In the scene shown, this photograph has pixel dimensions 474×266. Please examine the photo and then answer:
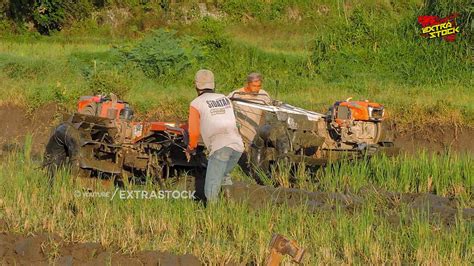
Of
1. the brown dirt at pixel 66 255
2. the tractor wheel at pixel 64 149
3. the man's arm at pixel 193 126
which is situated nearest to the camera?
the brown dirt at pixel 66 255

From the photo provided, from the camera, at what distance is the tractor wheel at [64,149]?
1040cm

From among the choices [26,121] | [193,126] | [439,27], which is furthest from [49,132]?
[439,27]

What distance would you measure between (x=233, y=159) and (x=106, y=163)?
213 cm

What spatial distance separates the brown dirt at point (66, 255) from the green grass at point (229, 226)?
0.66 feet

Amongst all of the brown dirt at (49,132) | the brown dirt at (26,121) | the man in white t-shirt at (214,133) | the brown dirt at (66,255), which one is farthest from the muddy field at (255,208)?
the brown dirt at (26,121)

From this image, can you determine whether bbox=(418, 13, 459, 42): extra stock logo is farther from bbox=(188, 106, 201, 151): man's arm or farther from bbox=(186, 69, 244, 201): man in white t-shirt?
bbox=(188, 106, 201, 151): man's arm

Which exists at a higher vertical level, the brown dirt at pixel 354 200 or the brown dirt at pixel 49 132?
the brown dirt at pixel 49 132

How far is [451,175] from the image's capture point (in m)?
10.2

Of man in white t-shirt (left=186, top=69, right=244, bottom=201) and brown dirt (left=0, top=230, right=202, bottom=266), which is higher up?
man in white t-shirt (left=186, top=69, right=244, bottom=201)

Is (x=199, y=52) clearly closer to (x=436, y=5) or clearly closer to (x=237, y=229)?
(x=436, y=5)

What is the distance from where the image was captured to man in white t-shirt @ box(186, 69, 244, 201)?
28.8ft

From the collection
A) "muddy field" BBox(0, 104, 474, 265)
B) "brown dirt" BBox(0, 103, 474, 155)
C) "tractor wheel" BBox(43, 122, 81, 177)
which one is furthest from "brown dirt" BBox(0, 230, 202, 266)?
"brown dirt" BBox(0, 103, 474, 155)

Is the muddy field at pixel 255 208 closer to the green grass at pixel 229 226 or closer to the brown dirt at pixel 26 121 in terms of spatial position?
the green grass at pixel 229 226

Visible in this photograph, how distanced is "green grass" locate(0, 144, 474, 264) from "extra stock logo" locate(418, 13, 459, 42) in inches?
391
